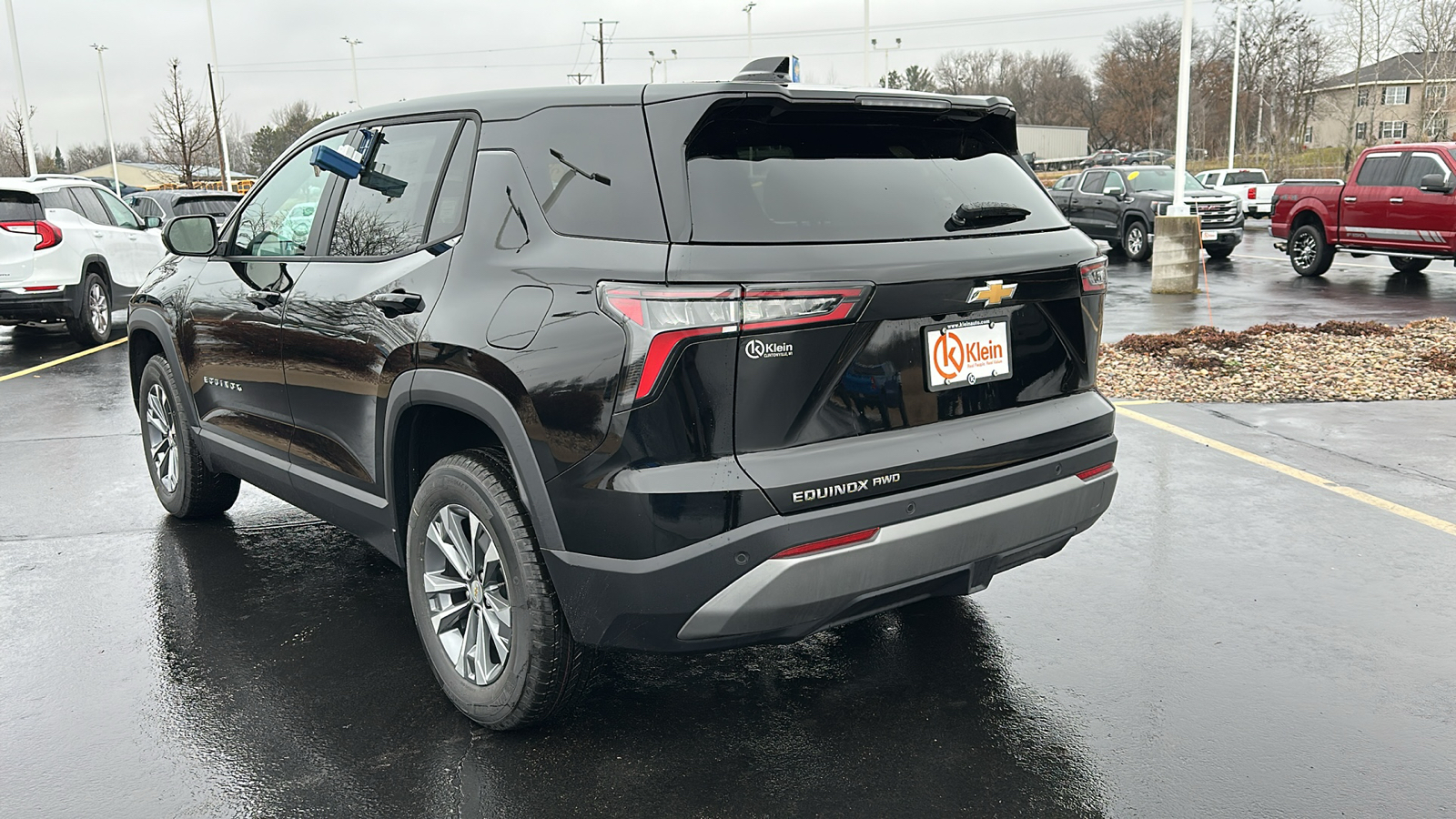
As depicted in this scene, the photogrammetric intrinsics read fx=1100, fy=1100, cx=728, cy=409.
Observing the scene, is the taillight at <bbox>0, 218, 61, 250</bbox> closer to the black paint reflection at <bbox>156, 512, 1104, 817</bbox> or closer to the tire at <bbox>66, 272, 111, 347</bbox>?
the tire at <bbox>66, 272, 111, 347</bbox>

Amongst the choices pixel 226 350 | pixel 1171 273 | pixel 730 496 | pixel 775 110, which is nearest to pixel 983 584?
pixel 730 496

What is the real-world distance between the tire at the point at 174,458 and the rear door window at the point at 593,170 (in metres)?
2.86

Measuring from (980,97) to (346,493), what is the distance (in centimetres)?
255

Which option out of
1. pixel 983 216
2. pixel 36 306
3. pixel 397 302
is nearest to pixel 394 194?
pixel 397 302

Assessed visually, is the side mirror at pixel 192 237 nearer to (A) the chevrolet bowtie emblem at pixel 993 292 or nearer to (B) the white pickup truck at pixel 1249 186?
(A) the chevrolet bowtie emblem at pixel 993 292

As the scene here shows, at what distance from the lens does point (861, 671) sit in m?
3.68

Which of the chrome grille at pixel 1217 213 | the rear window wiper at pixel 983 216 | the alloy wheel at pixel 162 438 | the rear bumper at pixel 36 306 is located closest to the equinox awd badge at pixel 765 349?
the rear window wiper at pixel 983 216

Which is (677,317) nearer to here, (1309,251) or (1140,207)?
(1309,251)

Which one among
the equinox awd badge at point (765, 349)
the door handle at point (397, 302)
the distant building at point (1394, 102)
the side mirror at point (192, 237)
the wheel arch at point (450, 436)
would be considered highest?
the distant building at point (1394, 102)

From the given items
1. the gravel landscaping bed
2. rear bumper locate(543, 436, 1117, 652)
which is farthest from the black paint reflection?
the gravel landscaping bed

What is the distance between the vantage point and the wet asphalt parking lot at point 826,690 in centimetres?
296

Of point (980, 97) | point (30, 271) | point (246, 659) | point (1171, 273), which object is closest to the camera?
point (980, 97)

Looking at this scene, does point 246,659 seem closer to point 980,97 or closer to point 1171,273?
point 980,97

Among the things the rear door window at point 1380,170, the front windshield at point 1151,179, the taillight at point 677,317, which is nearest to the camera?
the taillight at point 677,317
